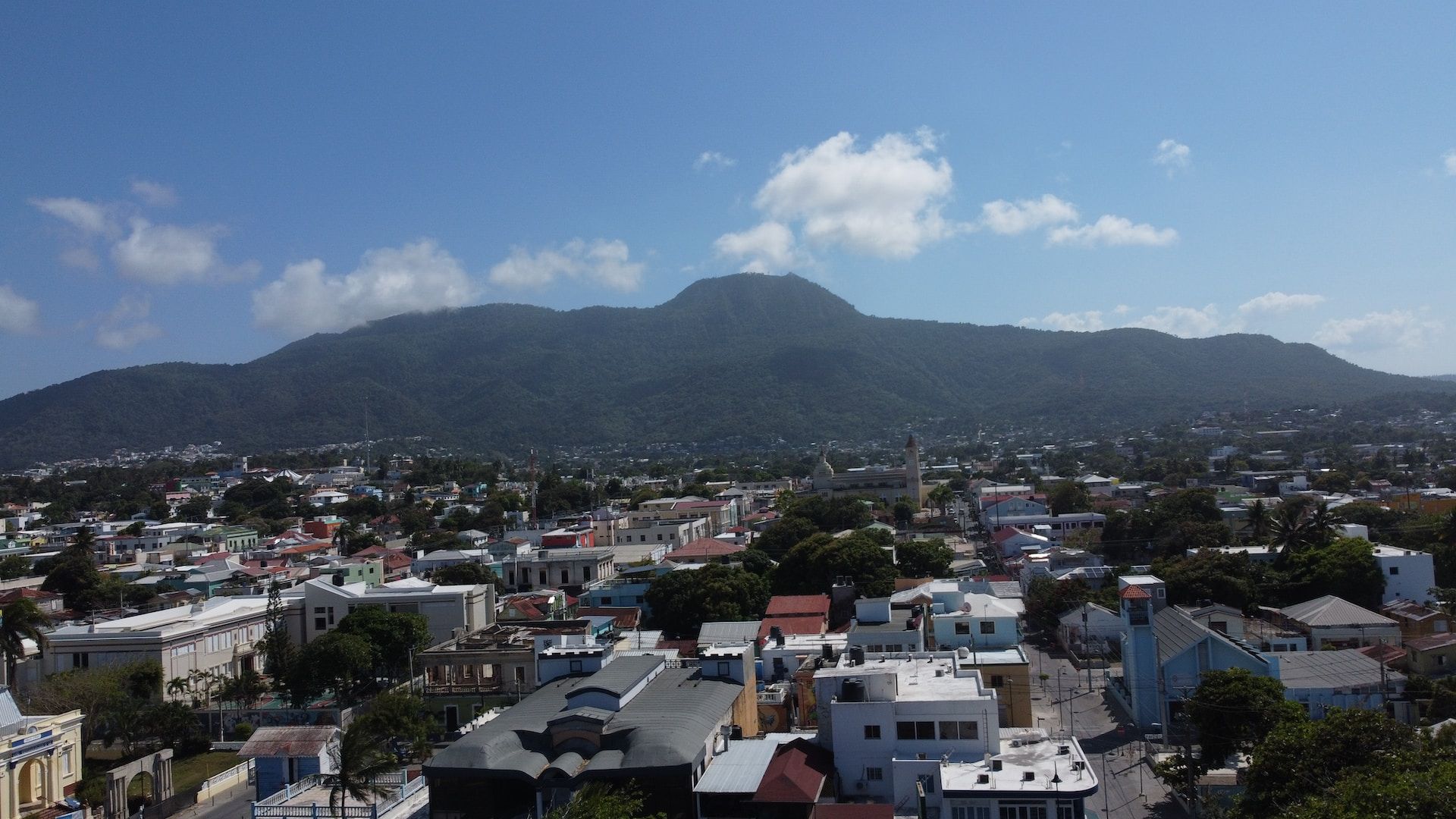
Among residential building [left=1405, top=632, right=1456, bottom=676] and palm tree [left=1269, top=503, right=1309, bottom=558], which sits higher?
palm tree [left=1269, top=503, right=1309, bottom=558]

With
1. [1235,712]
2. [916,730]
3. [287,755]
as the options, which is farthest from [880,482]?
[287,755]

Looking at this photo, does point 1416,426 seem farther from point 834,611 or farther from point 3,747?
point 3,747

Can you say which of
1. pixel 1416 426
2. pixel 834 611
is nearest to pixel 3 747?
pixel 834 611

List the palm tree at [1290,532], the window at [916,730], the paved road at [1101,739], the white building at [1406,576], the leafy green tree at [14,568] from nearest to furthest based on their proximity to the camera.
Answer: the window at [916,730] < the paved road at [1101,739] < the white building at [1406,576] < the palm tree at [1290,532] < the leafy green tree at [14,568]


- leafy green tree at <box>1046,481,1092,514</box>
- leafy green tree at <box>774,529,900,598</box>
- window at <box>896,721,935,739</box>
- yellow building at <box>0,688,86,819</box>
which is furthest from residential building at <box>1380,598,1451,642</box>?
leafy green tree at <box>1046,481,1092,514</box>

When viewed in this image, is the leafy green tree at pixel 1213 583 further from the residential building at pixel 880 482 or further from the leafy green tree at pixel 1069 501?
the residential building at pixel 880 482

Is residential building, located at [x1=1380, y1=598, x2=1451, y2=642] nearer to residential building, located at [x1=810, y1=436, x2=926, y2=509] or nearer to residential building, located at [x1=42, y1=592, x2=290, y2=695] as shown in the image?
residential building, located at [x1=42, y1=592, x2=290, y2=695]

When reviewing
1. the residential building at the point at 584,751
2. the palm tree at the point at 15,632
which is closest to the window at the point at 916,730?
the residential building at the point at 584,751
